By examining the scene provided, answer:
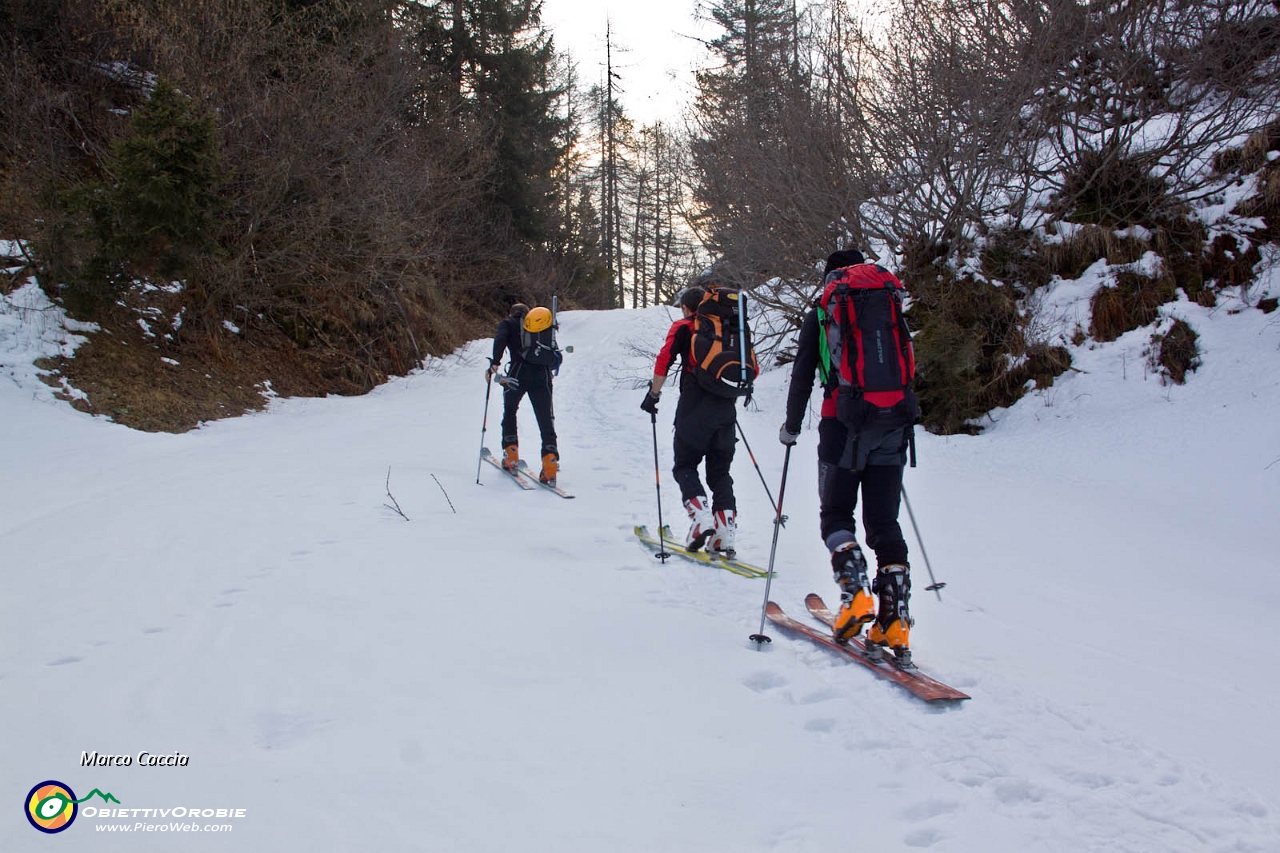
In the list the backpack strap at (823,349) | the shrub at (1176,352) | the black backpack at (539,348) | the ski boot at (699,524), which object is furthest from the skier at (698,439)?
the shrub at (1176,352)

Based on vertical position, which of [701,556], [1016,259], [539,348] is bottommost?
[701,556]

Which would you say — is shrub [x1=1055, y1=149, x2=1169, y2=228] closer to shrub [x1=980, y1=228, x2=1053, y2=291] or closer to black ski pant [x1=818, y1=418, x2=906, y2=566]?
shrub [x1=980, y1=228, x2=1053, y2=291]

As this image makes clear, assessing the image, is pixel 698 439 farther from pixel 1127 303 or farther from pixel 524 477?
pixel 1127 303

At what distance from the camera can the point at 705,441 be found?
5473 millimetres

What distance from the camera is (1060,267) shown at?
388 inches

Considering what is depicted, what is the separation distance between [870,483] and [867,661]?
840 millimetres

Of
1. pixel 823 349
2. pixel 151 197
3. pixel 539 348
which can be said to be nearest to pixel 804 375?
pixel 823 349

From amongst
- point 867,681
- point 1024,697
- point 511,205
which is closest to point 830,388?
point 867,681

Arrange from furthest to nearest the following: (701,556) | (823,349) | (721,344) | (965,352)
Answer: (965,352)
(701,556)
(721,344)
(823,349)

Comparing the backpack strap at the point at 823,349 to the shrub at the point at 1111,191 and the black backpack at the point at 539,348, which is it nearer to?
the black backpack at the point at 539,348

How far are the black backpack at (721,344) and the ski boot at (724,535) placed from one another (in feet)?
2.92

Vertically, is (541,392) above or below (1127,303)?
below

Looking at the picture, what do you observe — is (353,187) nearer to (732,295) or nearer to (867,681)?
(732,295)

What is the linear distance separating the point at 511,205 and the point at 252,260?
13.0 metres
